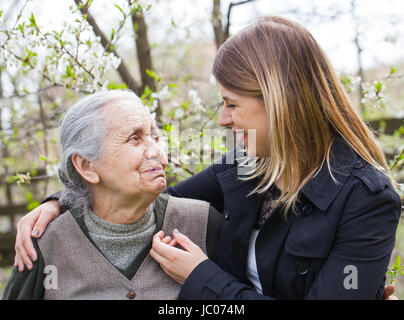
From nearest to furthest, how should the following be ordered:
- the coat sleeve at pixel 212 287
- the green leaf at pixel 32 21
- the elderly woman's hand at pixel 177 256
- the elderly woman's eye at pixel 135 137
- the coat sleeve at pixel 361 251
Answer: the coat sleeve at pixel 361 251 < the coat sleeve at pixel 212 287 < the elderly woman's hand at pixel 177 256 < the elderly woman's eye at pixel 135 137 < the green leaf at pixel 32 21

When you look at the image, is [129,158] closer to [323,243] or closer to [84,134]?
[84,134]

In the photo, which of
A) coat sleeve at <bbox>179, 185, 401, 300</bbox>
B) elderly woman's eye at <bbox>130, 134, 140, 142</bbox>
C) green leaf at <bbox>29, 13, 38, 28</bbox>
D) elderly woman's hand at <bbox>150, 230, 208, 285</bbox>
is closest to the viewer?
coat sleeve at <bbox>179, 185, 401, 300</bbox>

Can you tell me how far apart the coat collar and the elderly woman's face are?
709 mm

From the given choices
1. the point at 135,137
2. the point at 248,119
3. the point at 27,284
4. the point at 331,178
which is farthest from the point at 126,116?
the point at 331,178

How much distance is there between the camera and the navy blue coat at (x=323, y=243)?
1.57 metres

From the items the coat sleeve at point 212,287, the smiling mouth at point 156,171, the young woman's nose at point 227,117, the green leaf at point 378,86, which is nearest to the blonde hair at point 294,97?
the young woman's nose at point 227,117

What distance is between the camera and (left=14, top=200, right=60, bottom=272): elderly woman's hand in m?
1.77

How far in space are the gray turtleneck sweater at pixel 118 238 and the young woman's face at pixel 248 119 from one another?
693mm

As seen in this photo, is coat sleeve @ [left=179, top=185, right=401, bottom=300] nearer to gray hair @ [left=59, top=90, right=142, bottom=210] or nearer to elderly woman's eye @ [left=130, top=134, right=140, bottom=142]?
elderly woman's eye @ [left=130, top=134, right=140, bottom=142]

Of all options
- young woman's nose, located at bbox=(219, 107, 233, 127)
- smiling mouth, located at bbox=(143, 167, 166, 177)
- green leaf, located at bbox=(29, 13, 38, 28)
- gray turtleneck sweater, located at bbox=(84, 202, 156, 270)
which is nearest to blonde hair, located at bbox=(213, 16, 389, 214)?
young woman's nose, located at bbox=(219, 107, 233, 127)

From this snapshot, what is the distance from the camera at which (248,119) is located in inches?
72.7

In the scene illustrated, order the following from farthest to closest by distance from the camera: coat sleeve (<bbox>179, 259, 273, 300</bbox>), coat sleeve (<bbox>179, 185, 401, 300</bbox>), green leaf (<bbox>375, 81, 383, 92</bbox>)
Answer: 1. green leaf (<bbox>375, 81, 383, 92</bbox>)
2. coat sleeve (<bbox>179, 259, 273, 300</bbox>)
3. coat sleeve (<bbox>179, 185, 401, 300</bbox>)

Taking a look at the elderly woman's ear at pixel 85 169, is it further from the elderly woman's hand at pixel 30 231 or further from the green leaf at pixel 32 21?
the green leaf at pixel 32 21

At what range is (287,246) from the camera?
1.76 meters
